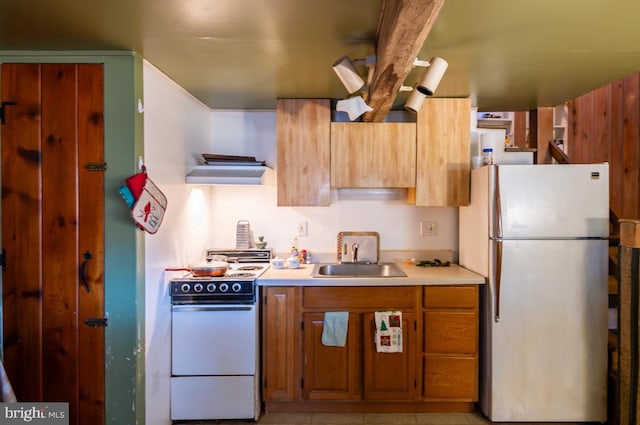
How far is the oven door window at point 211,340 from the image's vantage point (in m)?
2.29

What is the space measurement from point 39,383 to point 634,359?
10.5 ft

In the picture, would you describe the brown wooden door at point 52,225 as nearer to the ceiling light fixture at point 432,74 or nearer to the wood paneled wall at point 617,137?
the ceiling light fixture at point 432,74

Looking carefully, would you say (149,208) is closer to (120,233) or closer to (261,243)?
(120,233)

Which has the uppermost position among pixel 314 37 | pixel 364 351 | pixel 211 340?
pixel 314 37

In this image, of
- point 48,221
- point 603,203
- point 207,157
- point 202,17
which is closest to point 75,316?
point 48,221

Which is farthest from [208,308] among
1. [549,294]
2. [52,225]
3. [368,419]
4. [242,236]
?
[549,294]

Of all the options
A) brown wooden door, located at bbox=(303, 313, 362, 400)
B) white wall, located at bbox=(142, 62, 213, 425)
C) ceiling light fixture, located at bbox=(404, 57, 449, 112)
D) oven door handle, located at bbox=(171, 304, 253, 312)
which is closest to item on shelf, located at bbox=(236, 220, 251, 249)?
white wall, located at bbox=(142, 62, 213, 425)

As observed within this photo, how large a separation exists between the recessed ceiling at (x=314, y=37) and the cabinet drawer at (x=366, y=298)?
Answer: 1.39 meters

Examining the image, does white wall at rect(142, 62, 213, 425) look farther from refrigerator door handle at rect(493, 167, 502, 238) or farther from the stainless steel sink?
refrigerator door handle at rect(493, 167, 502, 238)

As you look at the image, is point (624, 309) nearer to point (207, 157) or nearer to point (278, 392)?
point (278, 392)

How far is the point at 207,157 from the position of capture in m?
2.67

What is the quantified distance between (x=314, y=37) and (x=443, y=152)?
149 centimetres

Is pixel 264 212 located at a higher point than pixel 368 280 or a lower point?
higher

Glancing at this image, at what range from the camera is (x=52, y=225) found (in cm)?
186
